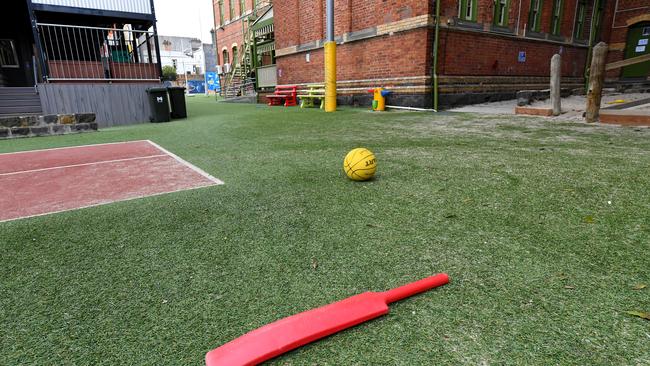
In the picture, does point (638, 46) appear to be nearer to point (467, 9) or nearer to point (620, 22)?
point (620, 22)

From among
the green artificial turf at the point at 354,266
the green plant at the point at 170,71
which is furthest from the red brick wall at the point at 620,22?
the green plant at the point at 170,71

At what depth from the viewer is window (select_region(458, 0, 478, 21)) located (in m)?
12.1

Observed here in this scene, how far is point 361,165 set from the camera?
149 inches

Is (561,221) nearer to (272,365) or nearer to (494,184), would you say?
(494,184)

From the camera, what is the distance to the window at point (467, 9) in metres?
12.1

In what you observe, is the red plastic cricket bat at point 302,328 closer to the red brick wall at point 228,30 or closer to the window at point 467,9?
the window at point 467,9

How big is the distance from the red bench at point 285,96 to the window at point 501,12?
360 inches

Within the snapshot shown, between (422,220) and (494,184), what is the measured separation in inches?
52.2

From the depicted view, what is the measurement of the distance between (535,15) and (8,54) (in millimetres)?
23217

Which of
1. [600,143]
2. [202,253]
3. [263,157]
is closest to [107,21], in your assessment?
[263,157]

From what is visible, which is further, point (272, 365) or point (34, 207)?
point (34, 207)

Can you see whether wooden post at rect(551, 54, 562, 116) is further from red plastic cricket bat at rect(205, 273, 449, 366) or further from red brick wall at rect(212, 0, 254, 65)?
red brick wall at rect(212, 0, 254, 65)

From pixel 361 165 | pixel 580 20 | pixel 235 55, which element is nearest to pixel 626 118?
pixel 361 165

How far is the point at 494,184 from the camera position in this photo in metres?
3.62
